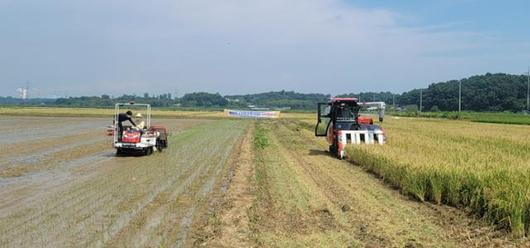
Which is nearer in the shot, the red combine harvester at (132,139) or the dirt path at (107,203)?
the dirt path at (107,203)

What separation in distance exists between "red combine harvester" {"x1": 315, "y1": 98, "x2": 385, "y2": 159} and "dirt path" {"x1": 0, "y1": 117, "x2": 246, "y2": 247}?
16.8ft

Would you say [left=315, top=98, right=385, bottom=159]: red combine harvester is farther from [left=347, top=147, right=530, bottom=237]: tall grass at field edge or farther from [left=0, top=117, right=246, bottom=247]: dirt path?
[left=347, top=147, right=530, bottom=237]: tall grass at field edge

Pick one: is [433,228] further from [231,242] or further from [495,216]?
[231,242]

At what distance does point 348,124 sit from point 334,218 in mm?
13439

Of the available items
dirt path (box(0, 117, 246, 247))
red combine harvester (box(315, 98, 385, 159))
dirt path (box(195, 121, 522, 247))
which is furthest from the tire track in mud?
red combine harvester (box(315, 98, 385, 159))

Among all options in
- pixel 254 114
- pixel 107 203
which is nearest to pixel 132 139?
pixel 107 203

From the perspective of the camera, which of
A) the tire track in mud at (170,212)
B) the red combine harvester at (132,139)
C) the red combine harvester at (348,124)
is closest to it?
the tire track in mud at (170,212)

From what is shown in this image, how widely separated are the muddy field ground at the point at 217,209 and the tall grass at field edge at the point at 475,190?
0.28 meters

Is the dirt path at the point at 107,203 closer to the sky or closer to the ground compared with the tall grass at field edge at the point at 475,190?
closer to the ground

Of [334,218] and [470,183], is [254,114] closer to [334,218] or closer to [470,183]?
[470,183]

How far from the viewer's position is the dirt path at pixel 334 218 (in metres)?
8.05

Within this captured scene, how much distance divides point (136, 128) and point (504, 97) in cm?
10713

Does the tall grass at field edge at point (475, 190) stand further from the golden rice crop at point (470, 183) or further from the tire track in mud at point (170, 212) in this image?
the tire track in mud at point (170, 212)

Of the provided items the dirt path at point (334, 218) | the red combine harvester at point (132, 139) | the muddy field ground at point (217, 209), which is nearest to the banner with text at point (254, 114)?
the red combine harvester at point (132, 139)
